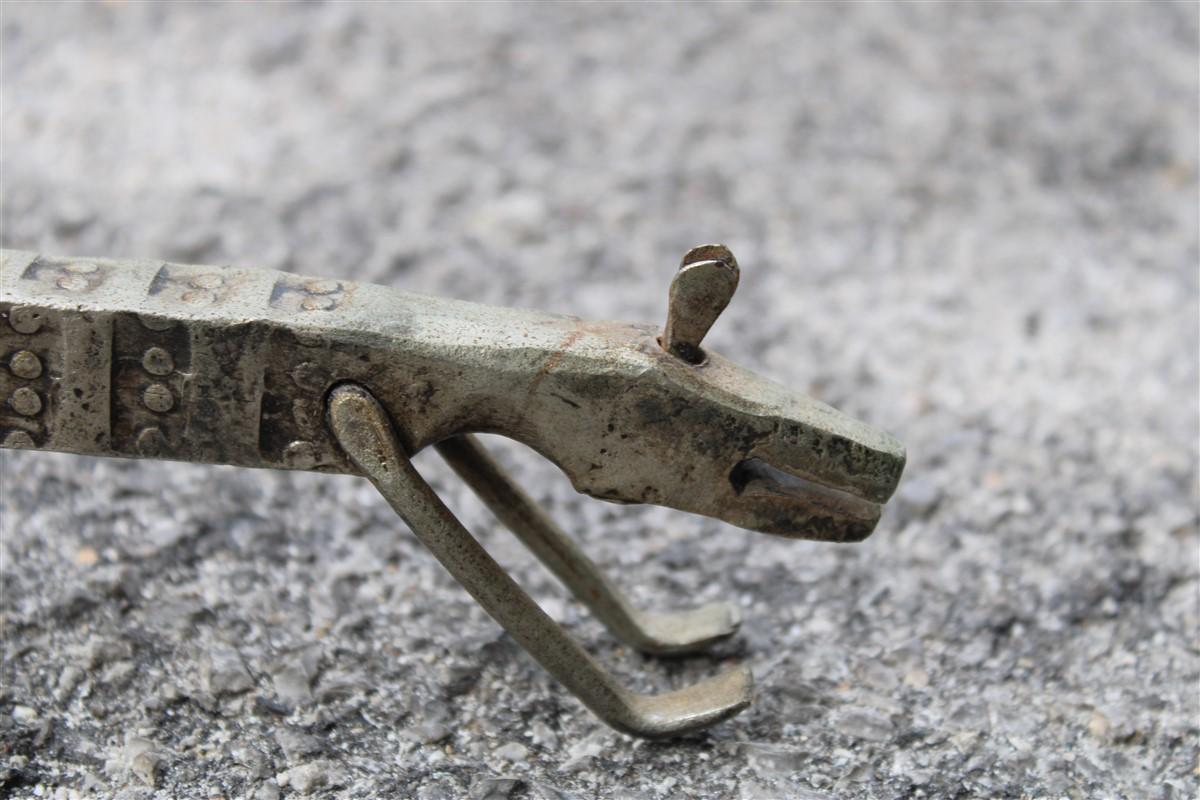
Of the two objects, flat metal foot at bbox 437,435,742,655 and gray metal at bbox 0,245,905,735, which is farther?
flat metal foot at bbox 437,435,742,655

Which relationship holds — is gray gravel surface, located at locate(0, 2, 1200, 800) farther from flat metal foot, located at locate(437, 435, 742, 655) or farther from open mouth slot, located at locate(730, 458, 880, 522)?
open mouth slot, located at locate(730, 458, 880, 522)

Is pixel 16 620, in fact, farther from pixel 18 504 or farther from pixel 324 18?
pixel 324 18

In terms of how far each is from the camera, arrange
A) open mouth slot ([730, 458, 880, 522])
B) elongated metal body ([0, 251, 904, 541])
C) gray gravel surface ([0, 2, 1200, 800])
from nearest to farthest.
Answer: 1. elongated metal body ([0, 251, 904, 541])
2. open mouth slot ([730, 458, 880, 522])
3. gray gravel surface ([0, 2, 1200, 800])

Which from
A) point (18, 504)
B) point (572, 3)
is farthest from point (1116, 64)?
point (18, 504)

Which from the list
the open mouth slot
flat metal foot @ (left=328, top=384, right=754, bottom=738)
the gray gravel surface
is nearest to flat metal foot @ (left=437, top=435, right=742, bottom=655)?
the gray gravel surface

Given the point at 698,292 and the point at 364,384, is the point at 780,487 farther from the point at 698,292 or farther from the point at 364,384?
the point at 364,384

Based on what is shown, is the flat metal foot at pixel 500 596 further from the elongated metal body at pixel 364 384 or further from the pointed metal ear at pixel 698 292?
the pointed metal ear at pixel 698 292
